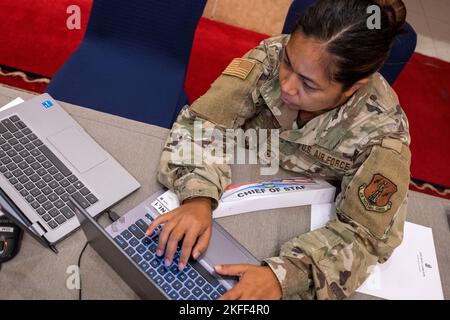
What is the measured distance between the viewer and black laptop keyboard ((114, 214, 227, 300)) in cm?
75

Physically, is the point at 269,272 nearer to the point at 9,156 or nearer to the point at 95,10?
the point at 9,156

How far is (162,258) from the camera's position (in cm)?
78

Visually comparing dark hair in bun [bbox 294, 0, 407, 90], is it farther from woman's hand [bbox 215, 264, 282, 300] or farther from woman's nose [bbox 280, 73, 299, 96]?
woman's hand [bbox 215, 264, 282, 300]

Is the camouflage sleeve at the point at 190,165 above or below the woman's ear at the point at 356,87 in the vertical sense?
below

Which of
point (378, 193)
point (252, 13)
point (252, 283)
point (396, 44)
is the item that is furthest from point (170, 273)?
point (252, 13)

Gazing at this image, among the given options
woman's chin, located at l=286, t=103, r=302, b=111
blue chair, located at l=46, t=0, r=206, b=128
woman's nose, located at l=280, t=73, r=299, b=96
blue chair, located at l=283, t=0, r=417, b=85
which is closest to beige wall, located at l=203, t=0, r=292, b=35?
blue chair, located at l=46, t=0, r=206, b=128

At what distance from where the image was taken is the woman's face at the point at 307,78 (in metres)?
0.77

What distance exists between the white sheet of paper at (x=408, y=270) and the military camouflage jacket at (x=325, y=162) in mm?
35

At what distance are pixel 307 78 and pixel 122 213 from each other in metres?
0.49

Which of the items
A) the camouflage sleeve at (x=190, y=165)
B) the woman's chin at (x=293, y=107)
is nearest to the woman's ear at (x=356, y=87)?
the woman's chin at (x=293, y=107)

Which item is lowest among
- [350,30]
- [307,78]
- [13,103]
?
[13,103]

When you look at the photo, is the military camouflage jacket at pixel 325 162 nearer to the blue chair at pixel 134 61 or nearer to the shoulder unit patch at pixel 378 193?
the shoulder unit patch at pixel 378 193

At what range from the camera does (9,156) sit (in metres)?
0.85

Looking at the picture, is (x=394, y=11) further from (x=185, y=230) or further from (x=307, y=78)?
(x=185, y=230)
